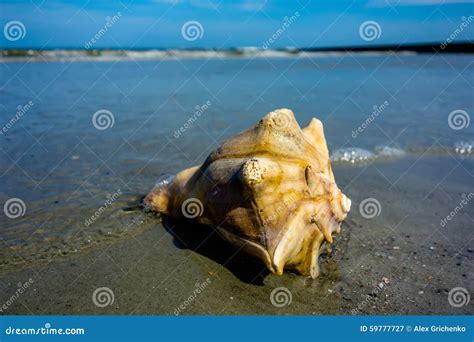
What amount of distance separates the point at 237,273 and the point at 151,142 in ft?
13.6

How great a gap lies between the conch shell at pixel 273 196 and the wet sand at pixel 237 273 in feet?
0.98

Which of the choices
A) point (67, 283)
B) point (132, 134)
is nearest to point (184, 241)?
point (67, 283)

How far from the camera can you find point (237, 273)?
3.73 meters

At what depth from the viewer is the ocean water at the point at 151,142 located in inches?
181

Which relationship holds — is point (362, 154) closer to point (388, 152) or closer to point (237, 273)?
point (388, 152)

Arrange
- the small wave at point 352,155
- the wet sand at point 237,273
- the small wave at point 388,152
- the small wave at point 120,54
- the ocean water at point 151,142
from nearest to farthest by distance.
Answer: the wet sand at point 237,273
the ocean water at point 151,142
the small wave at point 352,155
the small wave at point 388,152
the small wave at point 120,54

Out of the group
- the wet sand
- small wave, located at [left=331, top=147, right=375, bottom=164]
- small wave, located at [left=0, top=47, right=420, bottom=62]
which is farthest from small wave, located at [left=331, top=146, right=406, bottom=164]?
small wave, located at [left=0, top=47, right=420, bottom=62]

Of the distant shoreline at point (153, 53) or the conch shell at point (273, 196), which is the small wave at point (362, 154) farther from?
the distant shoreline at point (153, 53)

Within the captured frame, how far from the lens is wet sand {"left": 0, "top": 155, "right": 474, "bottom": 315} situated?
3352 mm

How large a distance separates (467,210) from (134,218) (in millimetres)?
3993

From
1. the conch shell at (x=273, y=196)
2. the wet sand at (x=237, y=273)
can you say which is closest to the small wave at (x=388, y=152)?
the wet sand at (x=237, y=273)

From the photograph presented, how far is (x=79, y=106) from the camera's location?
9.80m

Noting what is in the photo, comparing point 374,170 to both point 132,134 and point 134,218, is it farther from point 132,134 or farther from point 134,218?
point 132,134

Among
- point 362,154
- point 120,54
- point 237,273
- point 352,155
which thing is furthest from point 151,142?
point 120,54
